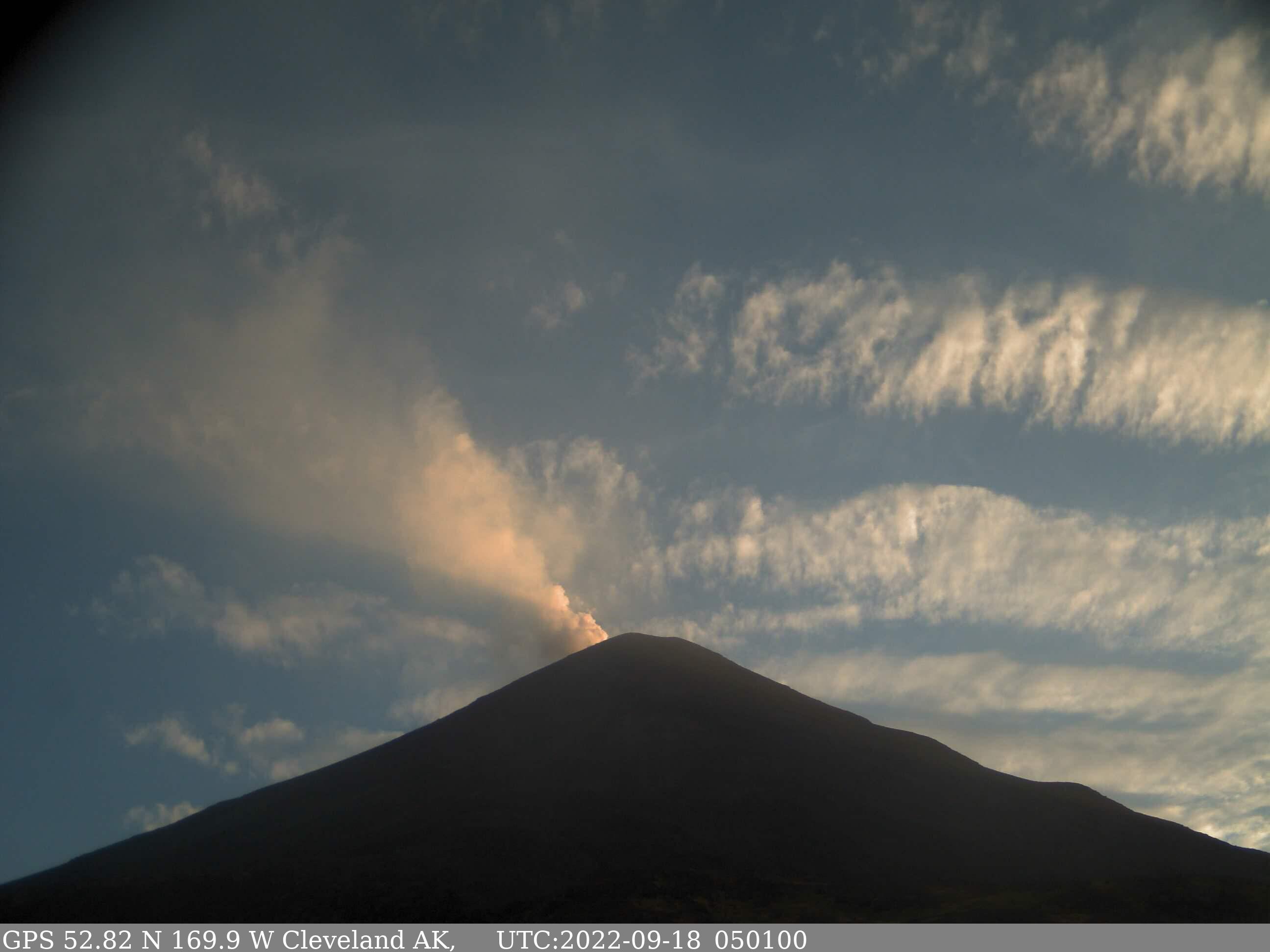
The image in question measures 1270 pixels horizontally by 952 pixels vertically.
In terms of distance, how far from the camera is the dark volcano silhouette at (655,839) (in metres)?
52.4

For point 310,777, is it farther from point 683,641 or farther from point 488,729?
point 683,641

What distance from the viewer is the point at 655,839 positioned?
64188 mm

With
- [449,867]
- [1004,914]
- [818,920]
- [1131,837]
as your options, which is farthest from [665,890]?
[1131,837]

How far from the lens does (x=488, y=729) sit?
8856 centimetres

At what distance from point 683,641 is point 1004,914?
70024 millimetres

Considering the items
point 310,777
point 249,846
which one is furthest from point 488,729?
point 249,846

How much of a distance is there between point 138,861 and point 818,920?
53209 mm

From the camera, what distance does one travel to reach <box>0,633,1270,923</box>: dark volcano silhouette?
5244cm
